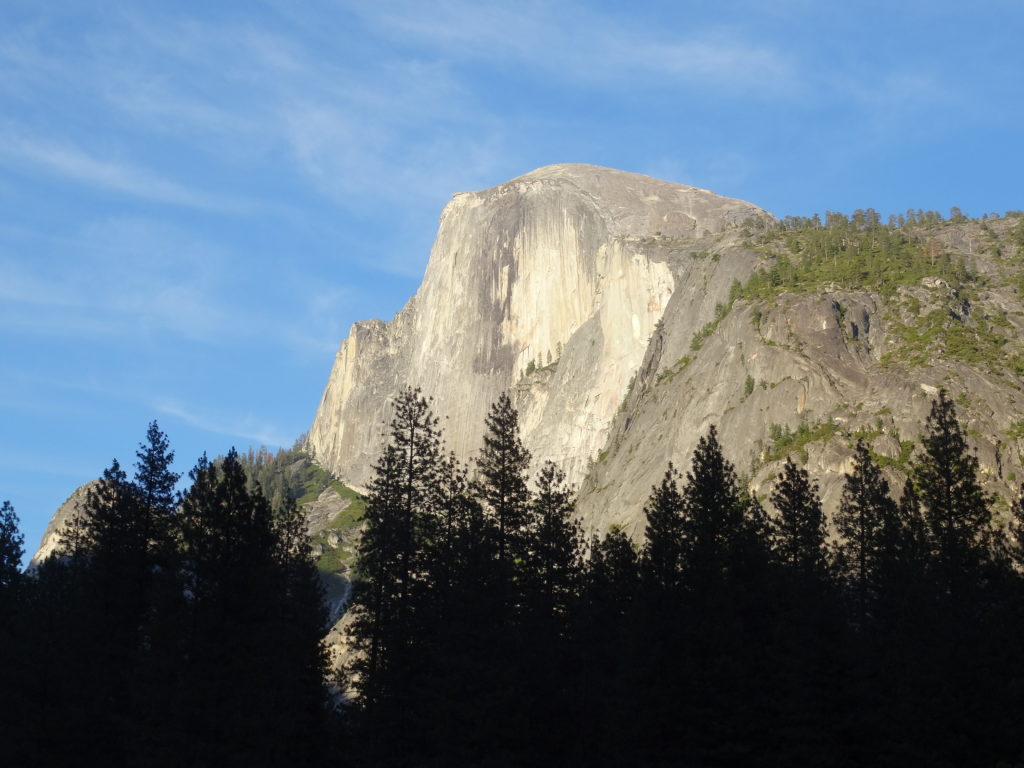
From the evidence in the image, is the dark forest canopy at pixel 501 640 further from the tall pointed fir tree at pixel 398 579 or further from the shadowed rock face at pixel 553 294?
the shadowed rock face at pixel 553 294

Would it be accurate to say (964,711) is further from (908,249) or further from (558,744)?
(908,249)

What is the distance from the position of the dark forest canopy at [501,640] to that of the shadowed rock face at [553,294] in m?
94.1

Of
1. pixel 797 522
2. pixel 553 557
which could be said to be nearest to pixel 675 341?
pixel 797 522

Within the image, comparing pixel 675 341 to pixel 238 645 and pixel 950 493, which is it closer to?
pixel 950 493

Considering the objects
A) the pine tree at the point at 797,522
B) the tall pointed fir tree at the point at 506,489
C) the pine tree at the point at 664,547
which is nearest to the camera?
the pine tree at the point at 664,547

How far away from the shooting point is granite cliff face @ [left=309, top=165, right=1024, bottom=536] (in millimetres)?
97500

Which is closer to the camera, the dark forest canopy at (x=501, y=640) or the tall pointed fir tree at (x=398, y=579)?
the dark forest canopy at (x=501, y=640)

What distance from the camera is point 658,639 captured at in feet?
140

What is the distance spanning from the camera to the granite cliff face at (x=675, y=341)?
97.5m

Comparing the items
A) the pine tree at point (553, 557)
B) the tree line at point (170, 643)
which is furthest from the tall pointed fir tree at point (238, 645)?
the pine tree at point (553, 557)

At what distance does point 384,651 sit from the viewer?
47.8 meters

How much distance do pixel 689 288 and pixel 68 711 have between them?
103 metres

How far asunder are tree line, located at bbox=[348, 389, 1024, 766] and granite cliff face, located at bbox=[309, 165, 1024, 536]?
4017cm

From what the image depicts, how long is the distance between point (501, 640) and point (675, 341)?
91.5m
